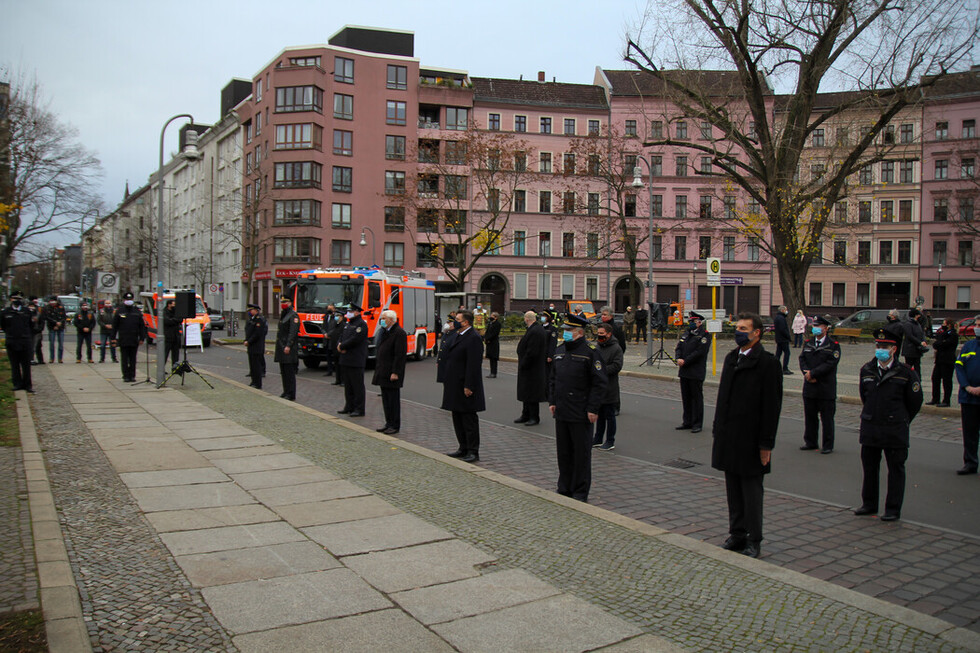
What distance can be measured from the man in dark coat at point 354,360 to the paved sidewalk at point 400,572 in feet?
13.6

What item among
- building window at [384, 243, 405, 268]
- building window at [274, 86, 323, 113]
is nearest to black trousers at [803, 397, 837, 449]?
building window at [384, 243, 405, 268]

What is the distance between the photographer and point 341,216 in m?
58.5

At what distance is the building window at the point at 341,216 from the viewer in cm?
5825

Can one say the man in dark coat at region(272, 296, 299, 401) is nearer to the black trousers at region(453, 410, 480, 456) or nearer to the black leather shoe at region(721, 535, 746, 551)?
the black trousers at region(453, 410, 480, 456)

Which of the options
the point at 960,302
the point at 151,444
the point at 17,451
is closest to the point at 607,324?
the point at 151,444

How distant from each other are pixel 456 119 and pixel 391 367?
53612mm

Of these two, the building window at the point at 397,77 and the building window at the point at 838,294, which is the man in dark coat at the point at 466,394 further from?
the building window at the point at 838,294

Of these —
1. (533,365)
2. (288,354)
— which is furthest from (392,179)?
(533,365)

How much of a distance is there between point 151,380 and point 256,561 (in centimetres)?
1331

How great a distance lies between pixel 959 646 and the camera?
375 centimetres

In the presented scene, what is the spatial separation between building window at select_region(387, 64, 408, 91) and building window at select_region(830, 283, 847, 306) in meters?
40.6

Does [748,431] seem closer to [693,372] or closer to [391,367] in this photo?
[391,367]

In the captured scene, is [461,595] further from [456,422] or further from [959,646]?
[456,422]

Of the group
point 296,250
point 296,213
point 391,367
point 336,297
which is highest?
point 296,213
